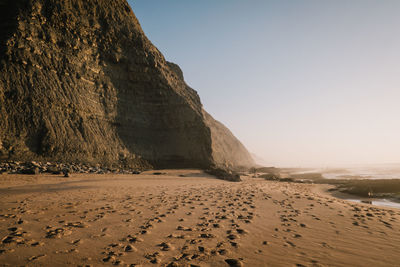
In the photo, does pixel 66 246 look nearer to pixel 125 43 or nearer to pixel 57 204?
pixel 57 204

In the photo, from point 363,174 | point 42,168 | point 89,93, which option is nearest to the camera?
point 42,168

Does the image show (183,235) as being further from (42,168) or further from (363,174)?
(363,174)

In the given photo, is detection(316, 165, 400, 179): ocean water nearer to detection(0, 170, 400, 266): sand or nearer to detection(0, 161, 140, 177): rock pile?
detection(0, 170, 400, 266): sand

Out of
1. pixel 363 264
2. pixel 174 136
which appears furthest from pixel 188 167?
pixel 363 264

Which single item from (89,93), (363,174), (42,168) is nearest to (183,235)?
(42,168)

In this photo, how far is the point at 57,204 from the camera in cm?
575

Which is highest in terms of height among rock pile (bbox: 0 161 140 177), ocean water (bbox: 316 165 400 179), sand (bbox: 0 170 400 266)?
ocean water (bbox: 316 165 400 179)

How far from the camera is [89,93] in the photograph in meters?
21.0

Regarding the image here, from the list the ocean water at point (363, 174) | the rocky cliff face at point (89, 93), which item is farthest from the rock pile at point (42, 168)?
the ocean water at point (363, 174)

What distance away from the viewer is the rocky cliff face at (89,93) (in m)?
15.9

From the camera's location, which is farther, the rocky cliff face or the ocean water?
the ocean water

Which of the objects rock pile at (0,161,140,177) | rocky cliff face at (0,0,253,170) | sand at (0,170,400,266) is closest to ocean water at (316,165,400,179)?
rocky cliff face at (0,0,253,170)

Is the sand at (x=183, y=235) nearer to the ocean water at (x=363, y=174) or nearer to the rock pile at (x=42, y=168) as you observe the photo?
the rock pile at (x=42, y=168)

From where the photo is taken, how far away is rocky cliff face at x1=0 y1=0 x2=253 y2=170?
1590cm
